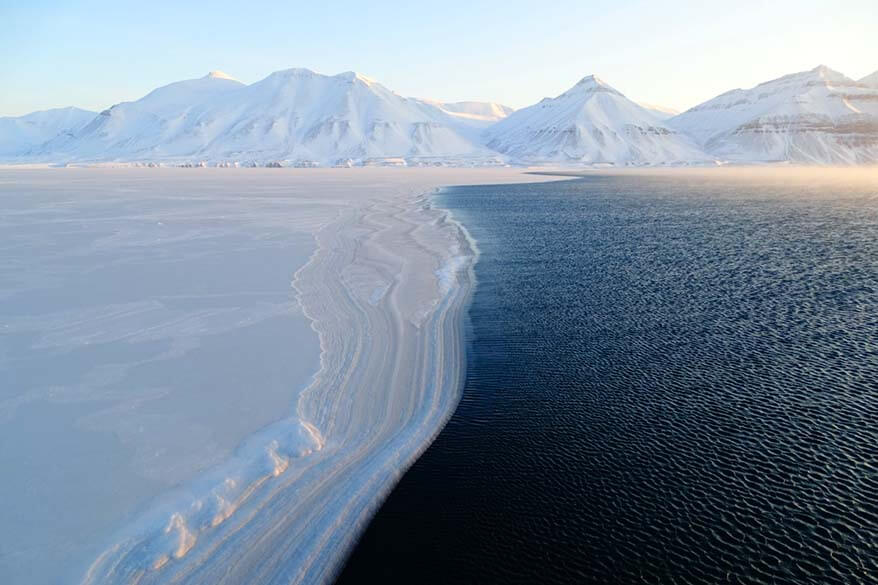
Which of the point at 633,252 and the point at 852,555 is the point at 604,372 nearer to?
the point at 852,555

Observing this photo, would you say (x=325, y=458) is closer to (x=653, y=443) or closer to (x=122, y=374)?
(x=122, y=374)

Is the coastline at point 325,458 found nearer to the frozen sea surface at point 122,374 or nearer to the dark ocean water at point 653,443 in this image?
the frozen sea surface at point 122,374

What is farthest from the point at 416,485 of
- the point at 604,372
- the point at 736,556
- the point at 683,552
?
the point at 604,372

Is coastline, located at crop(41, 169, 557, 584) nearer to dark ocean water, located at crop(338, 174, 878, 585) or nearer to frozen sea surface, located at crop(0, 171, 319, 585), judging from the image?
frozen sea surface, located at crop(0, 171, 319, 585)

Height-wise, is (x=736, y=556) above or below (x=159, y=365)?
below

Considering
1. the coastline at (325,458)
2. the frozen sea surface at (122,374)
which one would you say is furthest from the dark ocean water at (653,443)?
the frozen sea surface at (122,374)

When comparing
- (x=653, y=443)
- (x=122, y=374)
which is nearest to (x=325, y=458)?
(x=122, y=374)
